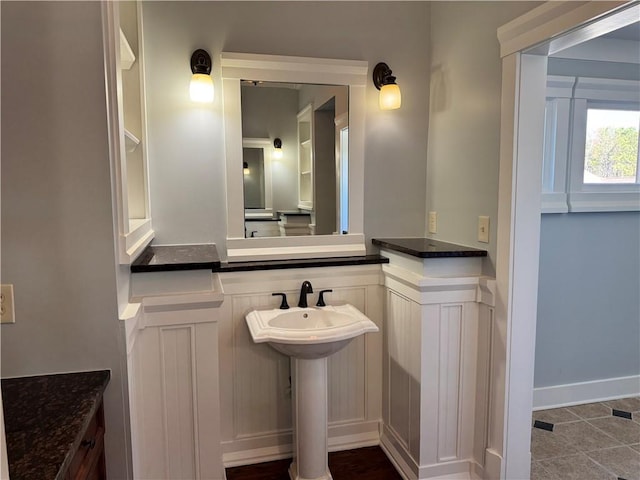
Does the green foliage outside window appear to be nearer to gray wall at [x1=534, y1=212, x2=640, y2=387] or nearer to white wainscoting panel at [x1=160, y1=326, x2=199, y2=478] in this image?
gray wall at [x1=534, y1=212, x2=640, y2=387]

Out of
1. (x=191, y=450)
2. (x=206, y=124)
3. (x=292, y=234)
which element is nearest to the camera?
(x=191, y=450)

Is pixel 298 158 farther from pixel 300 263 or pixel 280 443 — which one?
pixel 280 443

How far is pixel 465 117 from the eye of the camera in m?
2.23

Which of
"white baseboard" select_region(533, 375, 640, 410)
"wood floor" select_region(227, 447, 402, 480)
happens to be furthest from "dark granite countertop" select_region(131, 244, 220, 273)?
"white baseboard" select_region(533, 375, 640, 410)

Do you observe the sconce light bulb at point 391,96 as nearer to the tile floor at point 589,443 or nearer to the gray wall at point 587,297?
the gray wall at point 587,297

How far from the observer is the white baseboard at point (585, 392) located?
2977 millimetres

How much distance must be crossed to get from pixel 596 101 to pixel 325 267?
6.82 ft

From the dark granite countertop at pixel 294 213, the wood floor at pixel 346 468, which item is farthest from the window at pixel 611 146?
the wood floor at pixel 346 468

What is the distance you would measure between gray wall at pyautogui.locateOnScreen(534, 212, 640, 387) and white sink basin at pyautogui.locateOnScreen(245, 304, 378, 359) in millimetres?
1481

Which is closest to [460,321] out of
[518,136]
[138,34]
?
[518,136]

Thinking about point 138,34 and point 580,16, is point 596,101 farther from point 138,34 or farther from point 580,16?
point 138,34

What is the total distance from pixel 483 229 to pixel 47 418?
1829 millimetres

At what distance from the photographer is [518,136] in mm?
1884

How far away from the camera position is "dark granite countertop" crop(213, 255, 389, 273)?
2.29 meters
